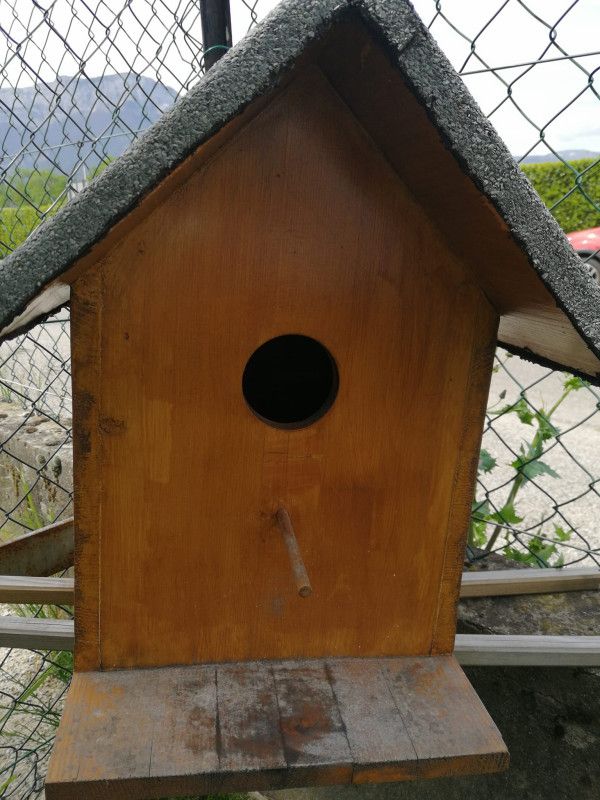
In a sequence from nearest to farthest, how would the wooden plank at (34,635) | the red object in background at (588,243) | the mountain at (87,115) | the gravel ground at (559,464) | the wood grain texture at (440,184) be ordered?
the wood grain texture at (440,184), the wooden plank at (34,635), the mountain at (87,115), the gravel ground at (559,464), the red object in background at (588,243)

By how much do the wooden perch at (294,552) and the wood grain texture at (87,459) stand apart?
30 cm

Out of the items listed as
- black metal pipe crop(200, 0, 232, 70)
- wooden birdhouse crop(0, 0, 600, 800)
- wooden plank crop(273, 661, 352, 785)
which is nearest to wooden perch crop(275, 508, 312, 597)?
wooden birdhouse crop(0, 0, 600, 800)

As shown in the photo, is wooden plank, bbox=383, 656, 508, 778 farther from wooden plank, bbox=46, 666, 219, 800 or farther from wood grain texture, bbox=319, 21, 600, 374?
wood grain texture, bbox=319, 21, 600, 374

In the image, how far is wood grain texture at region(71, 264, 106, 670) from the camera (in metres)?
0.95

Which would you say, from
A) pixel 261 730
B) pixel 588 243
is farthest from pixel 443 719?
pixel 588 243

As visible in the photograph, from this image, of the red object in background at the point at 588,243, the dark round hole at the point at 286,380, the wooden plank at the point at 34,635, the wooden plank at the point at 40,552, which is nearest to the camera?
the wooden plank at the point at 34,635

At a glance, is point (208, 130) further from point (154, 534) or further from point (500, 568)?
point (500, 568)

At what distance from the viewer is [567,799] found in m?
1.71

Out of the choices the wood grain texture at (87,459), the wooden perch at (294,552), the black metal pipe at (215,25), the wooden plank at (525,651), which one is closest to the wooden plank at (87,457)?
the wood grain texture at (87,459)

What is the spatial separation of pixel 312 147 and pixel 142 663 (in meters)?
0.90

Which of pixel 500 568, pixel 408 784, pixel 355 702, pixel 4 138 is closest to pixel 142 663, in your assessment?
pixel 355 702

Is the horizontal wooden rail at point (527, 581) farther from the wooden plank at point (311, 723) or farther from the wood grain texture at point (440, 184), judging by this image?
the wood grain texture at point (440, 184)

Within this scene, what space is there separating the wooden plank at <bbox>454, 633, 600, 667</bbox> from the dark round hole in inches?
24.4

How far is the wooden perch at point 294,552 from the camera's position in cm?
89
